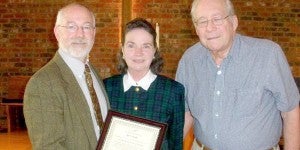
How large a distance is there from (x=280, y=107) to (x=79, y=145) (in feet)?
3.95

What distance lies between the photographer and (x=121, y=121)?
227 cm

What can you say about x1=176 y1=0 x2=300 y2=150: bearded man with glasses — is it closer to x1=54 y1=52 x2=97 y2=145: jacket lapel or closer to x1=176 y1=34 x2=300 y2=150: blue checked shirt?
x1=176 y1=34 x2=300 y2=150: blue checked shirt

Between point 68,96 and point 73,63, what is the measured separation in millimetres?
282

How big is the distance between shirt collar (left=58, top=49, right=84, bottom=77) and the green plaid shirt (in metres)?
0.37

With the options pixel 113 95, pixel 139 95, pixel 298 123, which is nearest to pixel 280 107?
pixel 298 123

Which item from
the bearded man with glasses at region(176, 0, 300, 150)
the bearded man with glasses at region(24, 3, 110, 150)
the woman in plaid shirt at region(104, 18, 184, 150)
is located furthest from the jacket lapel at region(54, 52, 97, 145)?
the bearded man with glasses at region(176, 0, 300, 150)

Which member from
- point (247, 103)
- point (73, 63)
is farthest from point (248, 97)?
point (73, 63)

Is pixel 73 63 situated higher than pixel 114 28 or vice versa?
pixel 73 63

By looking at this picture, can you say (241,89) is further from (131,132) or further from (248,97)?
(131,132)

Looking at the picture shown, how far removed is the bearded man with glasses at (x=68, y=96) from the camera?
6.78 feet

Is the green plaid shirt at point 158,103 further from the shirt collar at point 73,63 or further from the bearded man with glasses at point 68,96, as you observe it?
the shirt collar at point 73,63

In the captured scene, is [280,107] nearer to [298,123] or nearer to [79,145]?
[298,123]

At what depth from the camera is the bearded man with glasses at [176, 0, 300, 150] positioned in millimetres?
2496

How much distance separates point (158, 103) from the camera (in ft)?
8.75
